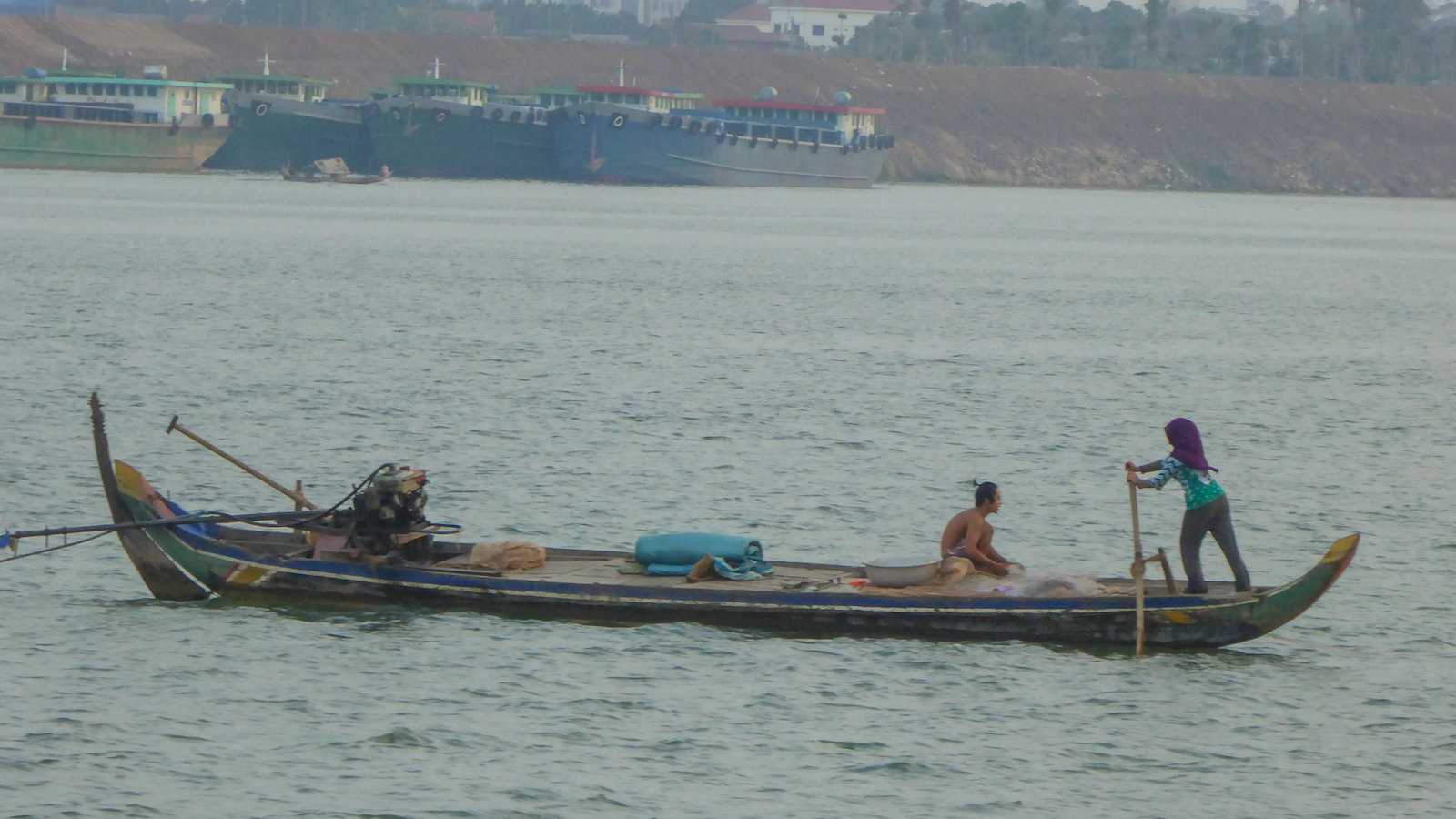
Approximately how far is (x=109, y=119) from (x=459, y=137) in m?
24.7

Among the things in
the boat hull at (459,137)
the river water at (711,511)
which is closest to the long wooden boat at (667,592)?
the river water at (711,511)

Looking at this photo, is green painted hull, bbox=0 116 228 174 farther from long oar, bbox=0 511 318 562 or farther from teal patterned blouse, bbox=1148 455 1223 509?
teal patterned blouse, bbox=1148 455 1223 509

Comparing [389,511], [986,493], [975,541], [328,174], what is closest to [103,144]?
[328,174]

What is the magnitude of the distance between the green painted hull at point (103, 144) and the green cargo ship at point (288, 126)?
316 centimetres

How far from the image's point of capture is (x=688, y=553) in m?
21.5

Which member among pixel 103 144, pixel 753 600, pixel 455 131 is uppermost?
pixel 455 131

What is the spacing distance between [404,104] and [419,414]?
10594 centimetres

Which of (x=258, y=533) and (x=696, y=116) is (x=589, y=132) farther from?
(x=258, y=533)

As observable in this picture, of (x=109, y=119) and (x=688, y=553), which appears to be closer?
(x=688, y=553)

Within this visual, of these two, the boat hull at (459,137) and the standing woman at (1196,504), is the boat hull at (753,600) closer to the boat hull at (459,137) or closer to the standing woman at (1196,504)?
the standing woman at (1196,504)

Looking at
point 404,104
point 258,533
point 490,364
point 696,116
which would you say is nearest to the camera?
point 258,533

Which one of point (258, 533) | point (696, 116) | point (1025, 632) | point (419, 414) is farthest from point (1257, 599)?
point (696, 116)

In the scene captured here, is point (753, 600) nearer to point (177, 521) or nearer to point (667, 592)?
point (667, 592)

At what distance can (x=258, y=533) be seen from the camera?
2278 centimetres
